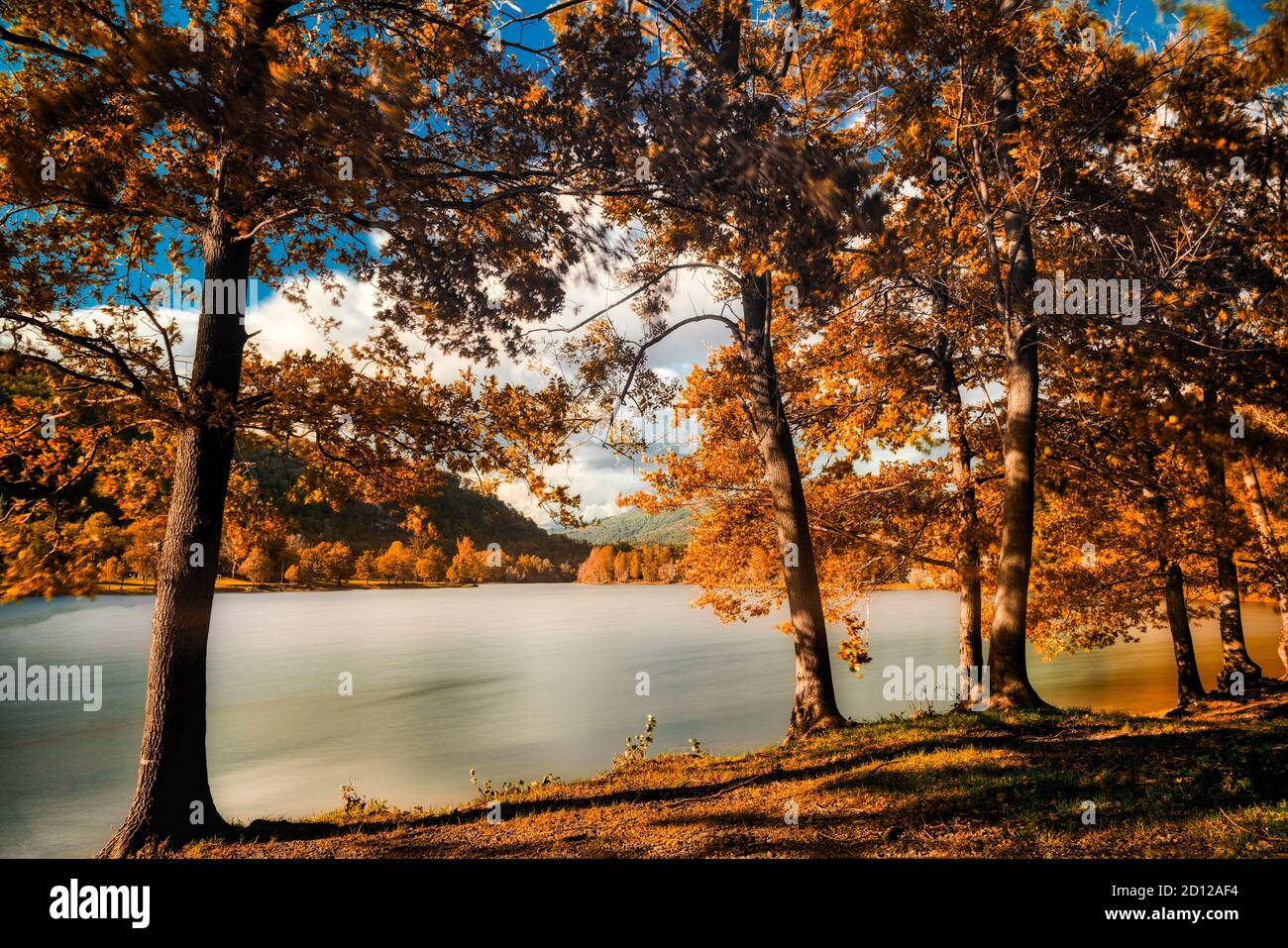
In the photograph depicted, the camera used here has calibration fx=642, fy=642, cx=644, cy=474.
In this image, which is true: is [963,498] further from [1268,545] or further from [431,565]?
[431,565]

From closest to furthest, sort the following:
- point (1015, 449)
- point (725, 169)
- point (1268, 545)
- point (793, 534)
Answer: point (725, 169)
point (1015, 449)
point (793, 534)
point (1268, 545)

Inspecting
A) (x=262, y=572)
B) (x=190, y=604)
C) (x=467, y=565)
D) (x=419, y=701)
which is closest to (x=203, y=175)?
(x=190, y=604)

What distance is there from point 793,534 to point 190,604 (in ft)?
29.8

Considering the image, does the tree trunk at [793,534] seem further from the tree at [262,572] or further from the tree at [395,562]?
the tree at [395,562]

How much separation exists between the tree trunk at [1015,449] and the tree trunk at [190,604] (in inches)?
444

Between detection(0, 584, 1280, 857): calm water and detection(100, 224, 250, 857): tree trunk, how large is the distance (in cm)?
978

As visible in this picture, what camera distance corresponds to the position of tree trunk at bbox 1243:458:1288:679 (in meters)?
13.1

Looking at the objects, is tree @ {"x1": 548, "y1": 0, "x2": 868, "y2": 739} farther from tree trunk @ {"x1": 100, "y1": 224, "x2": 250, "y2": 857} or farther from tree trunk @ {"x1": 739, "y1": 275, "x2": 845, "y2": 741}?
tree trunk @ {"x1": 100, "y1": 224, "x2": 250, "y2": 857}

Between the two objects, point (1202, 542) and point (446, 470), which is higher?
point (446, 470)

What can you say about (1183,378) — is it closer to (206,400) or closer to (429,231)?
(429,231)

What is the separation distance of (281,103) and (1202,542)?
16956 millimetres

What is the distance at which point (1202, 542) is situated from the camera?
12906 mm

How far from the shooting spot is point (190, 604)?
774 centimetres
